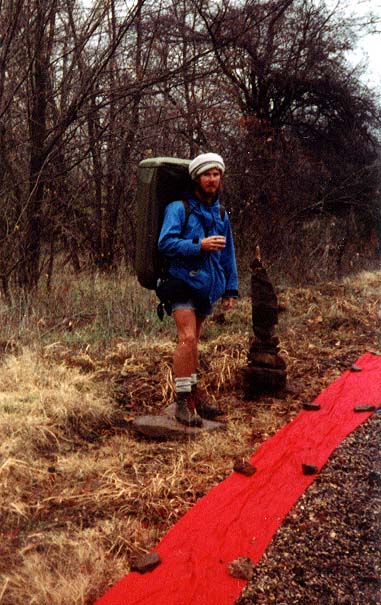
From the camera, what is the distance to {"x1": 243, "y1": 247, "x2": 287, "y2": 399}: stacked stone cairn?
529 centimetres

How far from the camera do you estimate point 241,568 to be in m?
2.72

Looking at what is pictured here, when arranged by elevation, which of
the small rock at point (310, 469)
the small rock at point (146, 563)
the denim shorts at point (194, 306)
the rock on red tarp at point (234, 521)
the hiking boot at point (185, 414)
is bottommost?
the rock on red tarp at point (234, 521)

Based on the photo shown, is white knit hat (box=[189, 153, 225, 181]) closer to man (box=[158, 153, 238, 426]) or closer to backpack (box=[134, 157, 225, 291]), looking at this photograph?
man (box=[158, 153, 238, 426])

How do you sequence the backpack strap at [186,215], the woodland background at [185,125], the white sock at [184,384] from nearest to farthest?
1. the backpack strap at [186,215]
2. the white sock at [184,384]
3. the woodland background at [185,125]

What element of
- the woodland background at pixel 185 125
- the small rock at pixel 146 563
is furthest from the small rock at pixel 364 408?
the woodland background at pixel 185 125

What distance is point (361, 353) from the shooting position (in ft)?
22.4

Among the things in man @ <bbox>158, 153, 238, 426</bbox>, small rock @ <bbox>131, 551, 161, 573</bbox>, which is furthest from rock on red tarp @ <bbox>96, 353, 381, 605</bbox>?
man @ <bbox>158, 153, 238, 426</bbox>

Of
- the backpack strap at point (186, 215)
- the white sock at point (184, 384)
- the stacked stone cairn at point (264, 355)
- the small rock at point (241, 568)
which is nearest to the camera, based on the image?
the small rock at point (241, 568)

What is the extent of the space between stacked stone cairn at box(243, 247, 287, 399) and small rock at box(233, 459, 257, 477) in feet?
5.16

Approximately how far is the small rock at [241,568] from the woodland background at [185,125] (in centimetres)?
503

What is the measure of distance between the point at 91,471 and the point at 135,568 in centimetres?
113

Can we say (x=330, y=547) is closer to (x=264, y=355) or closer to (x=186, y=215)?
(x=186, y=215)

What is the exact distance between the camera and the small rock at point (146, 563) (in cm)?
273

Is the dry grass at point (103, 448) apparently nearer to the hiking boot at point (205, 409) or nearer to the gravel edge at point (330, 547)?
the hiking boot at point (205, 409)
